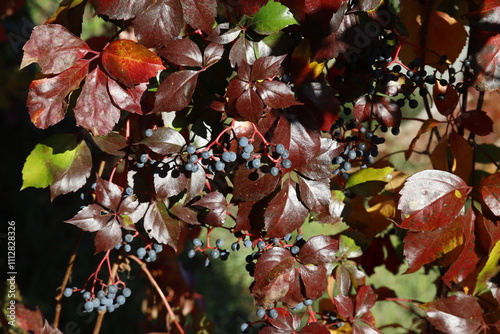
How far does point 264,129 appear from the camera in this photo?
35.3 inches

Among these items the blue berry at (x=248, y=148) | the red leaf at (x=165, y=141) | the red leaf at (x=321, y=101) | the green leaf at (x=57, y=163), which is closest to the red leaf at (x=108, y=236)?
the green leaf at (x=57, y=163)

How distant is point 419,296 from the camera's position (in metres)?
2.86

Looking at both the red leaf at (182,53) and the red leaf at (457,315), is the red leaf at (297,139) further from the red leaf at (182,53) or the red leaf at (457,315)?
the red leaf at (457,315)

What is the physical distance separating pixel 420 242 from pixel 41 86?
729mm

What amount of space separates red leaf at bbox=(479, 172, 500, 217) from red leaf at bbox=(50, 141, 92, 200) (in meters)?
0.75

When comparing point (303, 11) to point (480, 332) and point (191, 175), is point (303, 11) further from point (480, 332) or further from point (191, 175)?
point (480, 332)

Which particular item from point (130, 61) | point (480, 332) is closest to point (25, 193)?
point (130, 61)

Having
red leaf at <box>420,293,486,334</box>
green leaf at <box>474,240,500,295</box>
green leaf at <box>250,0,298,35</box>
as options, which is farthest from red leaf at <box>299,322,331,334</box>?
green leaf at <box>250,0,298,35</box>

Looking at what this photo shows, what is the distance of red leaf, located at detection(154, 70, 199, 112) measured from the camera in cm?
86

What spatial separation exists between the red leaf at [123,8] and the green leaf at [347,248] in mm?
612

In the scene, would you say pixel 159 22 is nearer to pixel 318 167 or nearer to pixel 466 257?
pixel 318 167

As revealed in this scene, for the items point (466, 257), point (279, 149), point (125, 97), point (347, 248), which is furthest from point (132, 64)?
point (466, 257)

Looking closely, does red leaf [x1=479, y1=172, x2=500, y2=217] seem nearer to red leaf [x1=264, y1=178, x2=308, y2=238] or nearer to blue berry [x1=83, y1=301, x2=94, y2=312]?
red leaf [x1=264, y1=178, x2=308, y2=238]

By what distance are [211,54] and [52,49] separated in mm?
264
